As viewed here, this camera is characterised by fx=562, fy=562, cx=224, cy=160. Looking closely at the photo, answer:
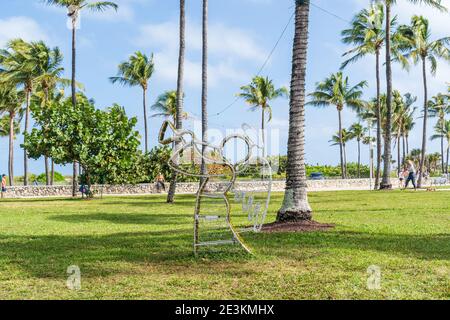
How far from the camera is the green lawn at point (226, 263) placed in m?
6.56

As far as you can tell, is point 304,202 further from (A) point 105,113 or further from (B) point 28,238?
(A) point 105,113

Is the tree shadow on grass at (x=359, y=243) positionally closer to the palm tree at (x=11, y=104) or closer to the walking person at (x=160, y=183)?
the walking person at (x=160, y=183)

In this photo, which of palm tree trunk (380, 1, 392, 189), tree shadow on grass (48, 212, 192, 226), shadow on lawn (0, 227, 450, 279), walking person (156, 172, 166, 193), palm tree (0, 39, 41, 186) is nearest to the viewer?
shadow on lawn (0, 227, 450, 279)

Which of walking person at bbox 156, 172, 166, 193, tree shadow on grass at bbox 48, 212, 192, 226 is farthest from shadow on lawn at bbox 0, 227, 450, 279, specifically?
walking person at bbox 156, 172, 166, 193

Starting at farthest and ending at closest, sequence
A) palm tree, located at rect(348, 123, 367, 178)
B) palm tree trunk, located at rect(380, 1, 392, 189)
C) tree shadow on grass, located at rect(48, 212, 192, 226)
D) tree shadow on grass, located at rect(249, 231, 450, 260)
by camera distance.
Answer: palm tree, located at rect(348, 123, 367, 178) → palm tree trunk, located at rect(380, 1, 392, 189) → tree shadow on grass, located at rect(48, 212, 192, 226) → tree shadow on grass, located at rect(249, 231, 450, 260)

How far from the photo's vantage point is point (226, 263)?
8.30 metres

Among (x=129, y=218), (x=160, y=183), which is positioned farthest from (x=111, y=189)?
(x=129, y=218)

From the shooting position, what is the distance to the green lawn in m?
6.56

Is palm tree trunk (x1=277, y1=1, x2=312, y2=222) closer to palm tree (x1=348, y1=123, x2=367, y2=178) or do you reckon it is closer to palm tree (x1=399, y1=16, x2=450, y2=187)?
palm tree (x1=399, y1=16, x2=450, y2=187)

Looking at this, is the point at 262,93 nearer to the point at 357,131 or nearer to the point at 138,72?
the point at 138,72

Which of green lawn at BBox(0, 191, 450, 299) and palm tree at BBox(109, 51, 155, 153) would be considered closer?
green lawn at BBox(0, 191, 450, 299)

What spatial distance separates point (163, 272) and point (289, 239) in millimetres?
3620

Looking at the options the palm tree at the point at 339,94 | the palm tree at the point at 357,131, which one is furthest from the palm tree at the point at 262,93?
the palm tree at the point at 357,131

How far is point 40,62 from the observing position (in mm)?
39469
